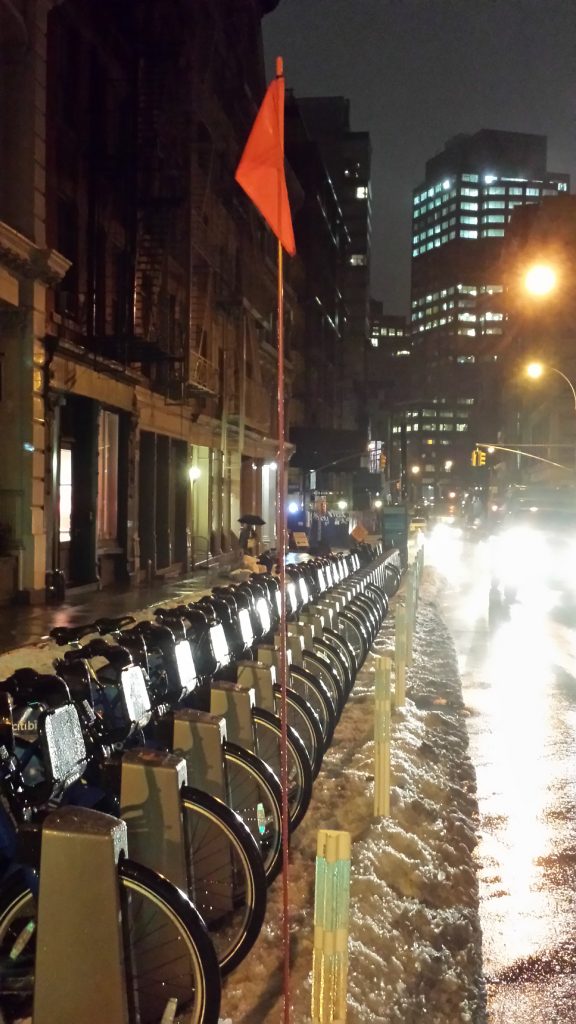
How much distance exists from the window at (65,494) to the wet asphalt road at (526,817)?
8254 mm

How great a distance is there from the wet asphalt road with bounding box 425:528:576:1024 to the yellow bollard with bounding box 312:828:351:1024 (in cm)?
100

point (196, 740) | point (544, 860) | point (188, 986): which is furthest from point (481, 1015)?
point (544, 860)

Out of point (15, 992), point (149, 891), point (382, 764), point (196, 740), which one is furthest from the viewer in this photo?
point (382, 764)

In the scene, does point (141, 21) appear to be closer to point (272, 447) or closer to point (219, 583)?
point (219, 583)

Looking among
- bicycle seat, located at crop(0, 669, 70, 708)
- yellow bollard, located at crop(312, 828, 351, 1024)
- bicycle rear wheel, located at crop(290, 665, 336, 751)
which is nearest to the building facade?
bicycle rear wheel, located at crop(290, 665, 336, 751)

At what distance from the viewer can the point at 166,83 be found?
20156 mm

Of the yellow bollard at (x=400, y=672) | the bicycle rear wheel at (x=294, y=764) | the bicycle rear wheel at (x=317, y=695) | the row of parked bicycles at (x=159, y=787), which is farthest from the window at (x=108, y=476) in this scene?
the bicycle rear wheel at (x=294, y=764)

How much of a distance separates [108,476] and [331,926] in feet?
60.1

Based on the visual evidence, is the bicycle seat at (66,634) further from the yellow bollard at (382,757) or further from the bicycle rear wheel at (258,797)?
the yellow bollard at (382,757)

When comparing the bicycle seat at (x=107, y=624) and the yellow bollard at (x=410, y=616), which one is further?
the yellow bollard at (x=410, y=616)

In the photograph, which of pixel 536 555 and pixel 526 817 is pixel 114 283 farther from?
pixel 526 817

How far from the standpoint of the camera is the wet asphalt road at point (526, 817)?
414 centimetres

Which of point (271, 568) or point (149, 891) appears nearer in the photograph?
point (149, 891)

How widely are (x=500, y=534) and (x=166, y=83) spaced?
1234 cm
